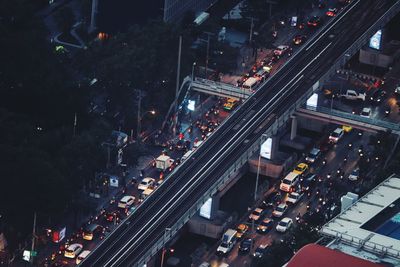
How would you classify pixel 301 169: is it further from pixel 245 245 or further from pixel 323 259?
pixel 323 259

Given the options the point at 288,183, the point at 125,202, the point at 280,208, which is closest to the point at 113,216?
the point at 125,202

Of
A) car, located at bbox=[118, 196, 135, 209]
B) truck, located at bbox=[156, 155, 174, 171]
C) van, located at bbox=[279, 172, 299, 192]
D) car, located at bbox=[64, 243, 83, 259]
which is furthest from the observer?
truck, located at bbox=[156, 155, 174, 171]

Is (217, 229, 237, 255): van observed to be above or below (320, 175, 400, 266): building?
below

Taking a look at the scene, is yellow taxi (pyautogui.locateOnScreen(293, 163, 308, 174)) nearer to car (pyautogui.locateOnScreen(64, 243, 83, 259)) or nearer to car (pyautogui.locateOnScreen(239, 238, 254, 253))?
car (pyautogui.locateOnScreen(239, 238, 254, 253))

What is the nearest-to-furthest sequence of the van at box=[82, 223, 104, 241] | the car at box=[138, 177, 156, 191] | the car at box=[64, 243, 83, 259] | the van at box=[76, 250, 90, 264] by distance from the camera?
the van at box=[76, 250, 90, 264]
the car at box=[64, 243, 83, 259]
the van at box=[82, 223, 104, 241]
the car at box=[138, 177, 156, 191]

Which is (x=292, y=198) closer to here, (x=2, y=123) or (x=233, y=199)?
(x=233, y=199)

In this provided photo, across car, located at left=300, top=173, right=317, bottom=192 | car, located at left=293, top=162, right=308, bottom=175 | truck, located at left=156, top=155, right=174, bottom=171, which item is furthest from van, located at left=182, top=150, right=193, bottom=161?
car, located at left=300, top=173, right=317, bottom=192

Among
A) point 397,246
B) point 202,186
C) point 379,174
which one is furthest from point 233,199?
point 397,246
